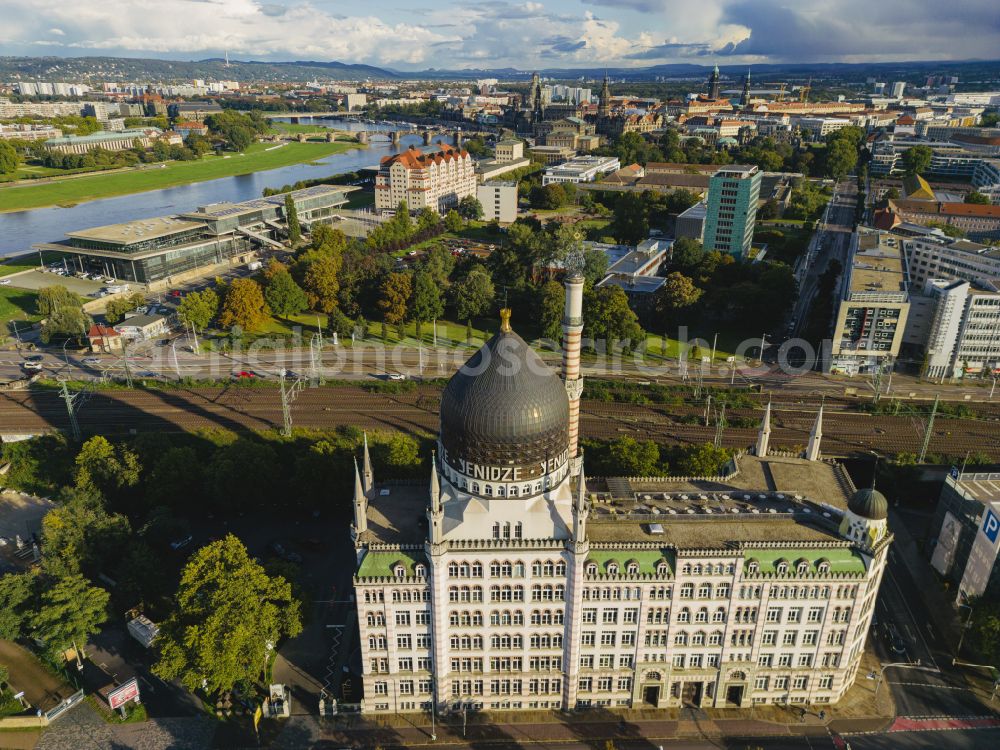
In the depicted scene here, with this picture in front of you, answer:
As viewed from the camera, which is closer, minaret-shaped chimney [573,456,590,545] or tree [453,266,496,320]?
minaret-shaped chimney [573,456,590,545]

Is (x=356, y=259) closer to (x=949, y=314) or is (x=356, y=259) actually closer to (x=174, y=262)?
(x=174, y=262)

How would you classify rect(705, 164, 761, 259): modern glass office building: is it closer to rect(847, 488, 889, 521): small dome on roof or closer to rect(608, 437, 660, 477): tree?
rect(608, 437, 660, 477): tree

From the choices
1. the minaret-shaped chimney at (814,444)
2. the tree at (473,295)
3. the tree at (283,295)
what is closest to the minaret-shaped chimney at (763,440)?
the minaret-shaped chimney at (814,444)

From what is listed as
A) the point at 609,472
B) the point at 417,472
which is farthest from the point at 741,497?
the point at 417,472

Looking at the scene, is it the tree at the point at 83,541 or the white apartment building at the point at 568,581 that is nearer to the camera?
the white apartment building at the point at 568,581

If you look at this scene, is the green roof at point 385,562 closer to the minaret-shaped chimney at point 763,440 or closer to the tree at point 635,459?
the tree at point 635,459

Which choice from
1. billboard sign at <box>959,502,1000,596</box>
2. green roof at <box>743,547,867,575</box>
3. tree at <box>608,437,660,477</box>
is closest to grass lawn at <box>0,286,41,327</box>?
tree at <box>608,437,660,477</box>

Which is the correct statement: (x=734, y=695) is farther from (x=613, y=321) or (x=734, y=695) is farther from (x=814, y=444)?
(x=613, y=321)
